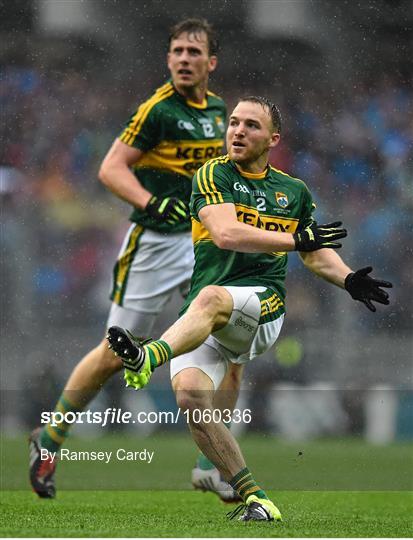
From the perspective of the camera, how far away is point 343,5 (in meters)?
7.82

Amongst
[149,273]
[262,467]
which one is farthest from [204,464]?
[262,467]

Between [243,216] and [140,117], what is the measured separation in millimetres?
1227

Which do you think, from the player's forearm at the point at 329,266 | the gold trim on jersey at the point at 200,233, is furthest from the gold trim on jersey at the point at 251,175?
the player's forearm at the point at 329,266

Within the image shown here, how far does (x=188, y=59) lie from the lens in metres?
5.69

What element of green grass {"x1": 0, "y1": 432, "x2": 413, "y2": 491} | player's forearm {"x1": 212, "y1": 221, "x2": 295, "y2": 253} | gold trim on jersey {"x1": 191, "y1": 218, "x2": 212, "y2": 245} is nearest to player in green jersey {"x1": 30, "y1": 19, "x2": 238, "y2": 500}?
green grass {"x1": 0, "y1": 432, "x2": 413, "y2": 491}

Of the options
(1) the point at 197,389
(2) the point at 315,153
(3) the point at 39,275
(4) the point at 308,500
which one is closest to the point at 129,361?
(1) the point at 197,389

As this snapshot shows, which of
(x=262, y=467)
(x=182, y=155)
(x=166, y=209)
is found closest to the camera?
(x=166, y=209)

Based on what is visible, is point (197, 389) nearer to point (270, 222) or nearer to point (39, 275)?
point (270, 222)

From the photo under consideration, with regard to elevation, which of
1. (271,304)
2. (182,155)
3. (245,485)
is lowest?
(245,485)

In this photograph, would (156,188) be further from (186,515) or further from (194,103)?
(186,515)

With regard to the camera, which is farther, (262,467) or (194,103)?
(262,467)

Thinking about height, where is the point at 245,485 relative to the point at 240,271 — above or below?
below

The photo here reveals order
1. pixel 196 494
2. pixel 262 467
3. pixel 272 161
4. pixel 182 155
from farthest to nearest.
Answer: pixel 272 161 < pixel 262 467 < pixel 196 494 < pixel 182 155

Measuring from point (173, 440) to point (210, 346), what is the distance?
13.8 feet
